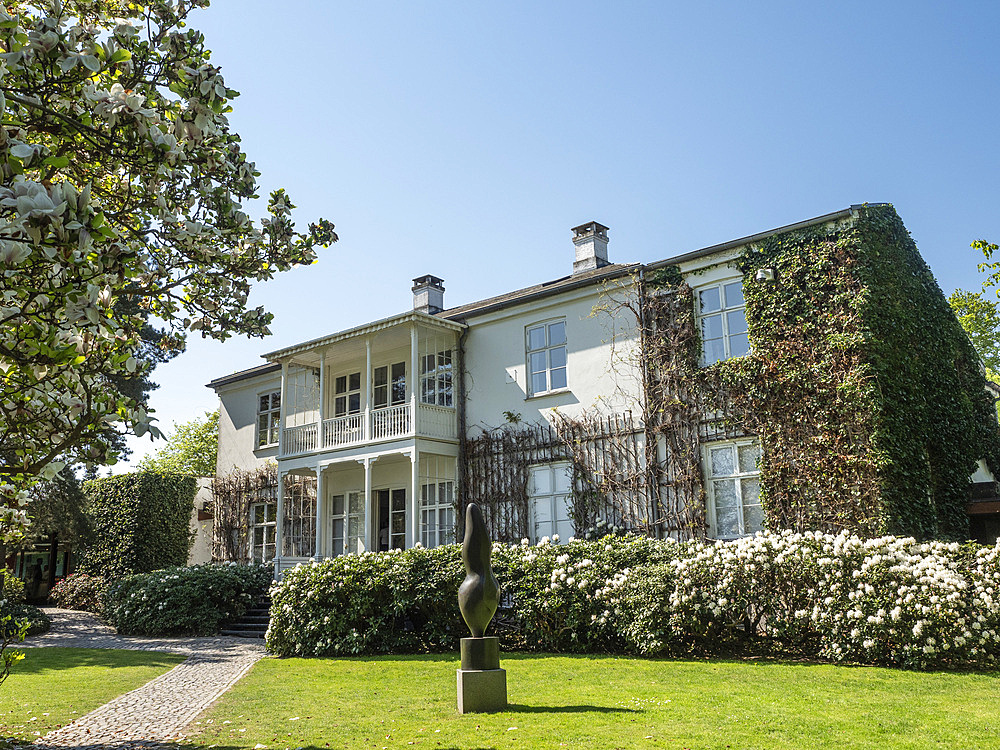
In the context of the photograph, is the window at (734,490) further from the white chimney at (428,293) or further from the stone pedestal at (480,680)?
the white chimney at (428,293)

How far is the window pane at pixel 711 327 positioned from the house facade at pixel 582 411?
0.07 ft

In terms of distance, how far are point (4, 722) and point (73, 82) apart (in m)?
6.83

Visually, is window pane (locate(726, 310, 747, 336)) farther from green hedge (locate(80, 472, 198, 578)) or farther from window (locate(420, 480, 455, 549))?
green hedge (locate(80, 472, 198, 578))

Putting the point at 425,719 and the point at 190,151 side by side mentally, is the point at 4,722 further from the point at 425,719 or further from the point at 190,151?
the point at 190,151

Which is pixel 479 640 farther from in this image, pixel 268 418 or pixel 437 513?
pixel 268 418

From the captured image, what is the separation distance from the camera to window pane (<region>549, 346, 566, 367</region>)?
55.1ft

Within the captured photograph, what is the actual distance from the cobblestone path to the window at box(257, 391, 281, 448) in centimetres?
706

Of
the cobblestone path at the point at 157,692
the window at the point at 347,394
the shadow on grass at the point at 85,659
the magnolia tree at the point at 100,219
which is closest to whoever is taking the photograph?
Answer: the magnolia tree at the point at 100,219

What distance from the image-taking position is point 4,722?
8.03 metres

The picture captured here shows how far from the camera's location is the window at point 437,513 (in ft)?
59.5

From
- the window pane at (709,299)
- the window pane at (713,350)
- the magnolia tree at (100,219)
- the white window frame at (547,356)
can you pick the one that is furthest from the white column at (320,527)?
the magnolia tree at (100,219)

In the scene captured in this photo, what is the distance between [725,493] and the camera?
1414 cm

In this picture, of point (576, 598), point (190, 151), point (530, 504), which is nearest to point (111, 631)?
point (530, 504)

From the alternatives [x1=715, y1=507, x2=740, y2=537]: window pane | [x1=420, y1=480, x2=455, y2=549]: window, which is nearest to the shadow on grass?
[x1=420, y1=480, x2=455, y2=549]: window
